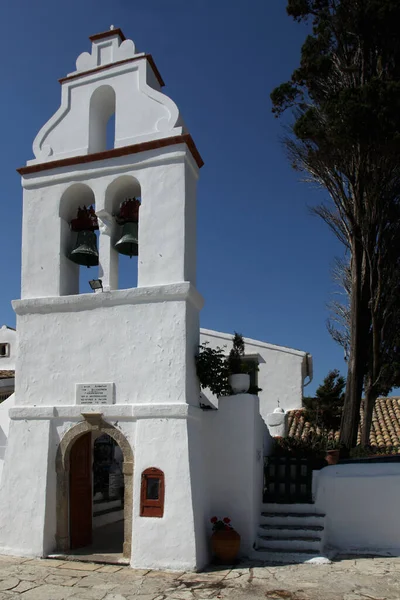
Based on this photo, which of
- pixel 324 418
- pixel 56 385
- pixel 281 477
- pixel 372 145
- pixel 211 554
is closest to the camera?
pixel 211 554

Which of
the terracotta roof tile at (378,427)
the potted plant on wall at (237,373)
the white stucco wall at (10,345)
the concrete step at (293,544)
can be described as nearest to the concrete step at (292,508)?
the concrete step at (293,544)

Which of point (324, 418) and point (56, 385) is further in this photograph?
point (324, 418)

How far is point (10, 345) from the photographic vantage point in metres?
18.9

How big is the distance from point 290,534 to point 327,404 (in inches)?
285

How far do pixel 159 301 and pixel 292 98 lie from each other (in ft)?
27.1

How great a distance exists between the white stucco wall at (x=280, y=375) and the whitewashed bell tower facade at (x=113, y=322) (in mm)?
8444

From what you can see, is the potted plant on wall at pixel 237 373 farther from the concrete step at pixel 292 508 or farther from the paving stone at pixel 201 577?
the paving stone at pixel 201 577

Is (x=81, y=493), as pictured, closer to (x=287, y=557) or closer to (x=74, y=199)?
(x=287, y=557)

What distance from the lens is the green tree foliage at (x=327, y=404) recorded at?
15.8 meters

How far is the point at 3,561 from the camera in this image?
Answer: 327 inches

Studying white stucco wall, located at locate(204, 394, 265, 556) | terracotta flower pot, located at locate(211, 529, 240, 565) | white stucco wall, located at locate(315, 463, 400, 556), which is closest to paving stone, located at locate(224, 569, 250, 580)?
terracotta flower pot, located at locate(211, 529, 240, 565)

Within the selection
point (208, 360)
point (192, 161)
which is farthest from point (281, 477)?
point (192, 161)

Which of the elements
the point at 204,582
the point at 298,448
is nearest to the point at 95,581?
the point at 204,582

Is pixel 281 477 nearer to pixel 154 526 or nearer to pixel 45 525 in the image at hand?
pixel 154 526
